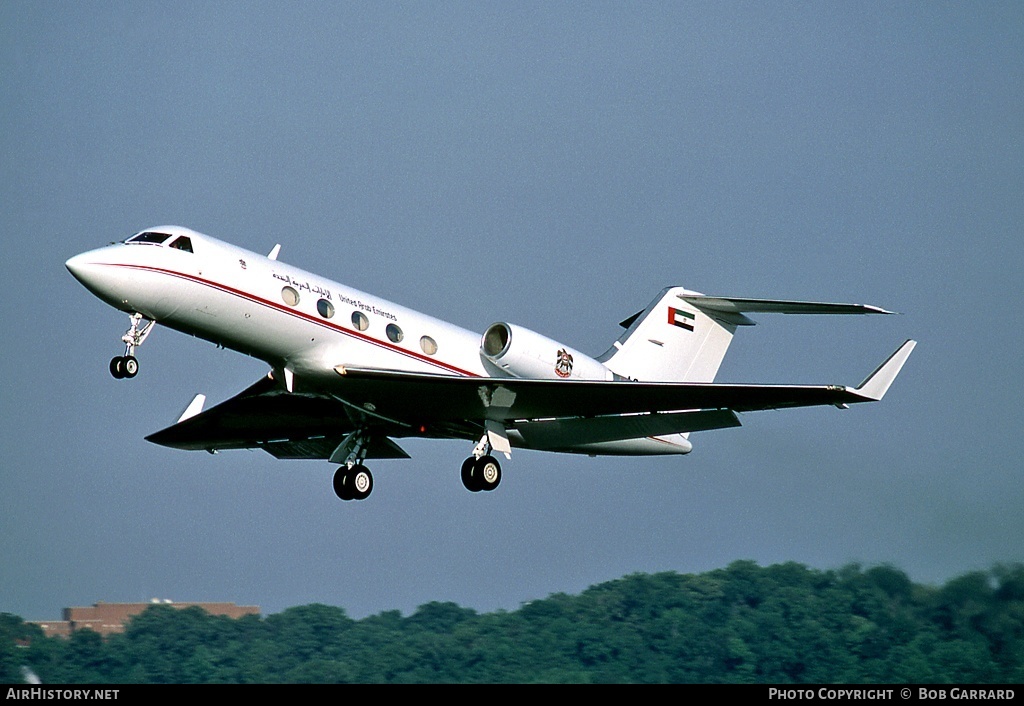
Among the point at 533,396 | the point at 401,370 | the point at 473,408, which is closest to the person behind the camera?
the point at 401,370

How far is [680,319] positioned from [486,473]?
534cm

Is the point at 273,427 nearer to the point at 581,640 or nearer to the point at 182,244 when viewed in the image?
the point at 182,244

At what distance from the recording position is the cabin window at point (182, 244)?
20.3m

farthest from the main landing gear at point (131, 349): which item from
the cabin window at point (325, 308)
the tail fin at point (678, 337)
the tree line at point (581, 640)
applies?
the tree line at point (581, 640)

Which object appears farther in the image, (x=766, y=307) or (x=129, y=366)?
(x=766, y=307)

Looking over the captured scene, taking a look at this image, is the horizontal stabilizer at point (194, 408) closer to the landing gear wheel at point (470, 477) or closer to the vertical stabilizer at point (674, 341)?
the landing gear wheel at point (470, 477)

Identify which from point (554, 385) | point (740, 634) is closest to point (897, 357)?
point (554, 385)

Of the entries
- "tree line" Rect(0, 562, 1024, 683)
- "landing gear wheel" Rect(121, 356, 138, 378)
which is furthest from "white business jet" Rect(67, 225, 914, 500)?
"tree line" Rect(0, 562, 1024, 683)

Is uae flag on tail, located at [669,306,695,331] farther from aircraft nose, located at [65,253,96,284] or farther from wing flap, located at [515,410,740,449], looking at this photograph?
aircraft nose, located at [65,253,96,284]

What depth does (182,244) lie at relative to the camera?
66.8 ft

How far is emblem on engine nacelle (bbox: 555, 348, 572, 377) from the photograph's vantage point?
23.2 meters

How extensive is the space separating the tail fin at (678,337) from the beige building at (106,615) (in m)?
19.0

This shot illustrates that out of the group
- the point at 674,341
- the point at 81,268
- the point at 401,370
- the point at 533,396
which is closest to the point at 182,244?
the point at 81,268
